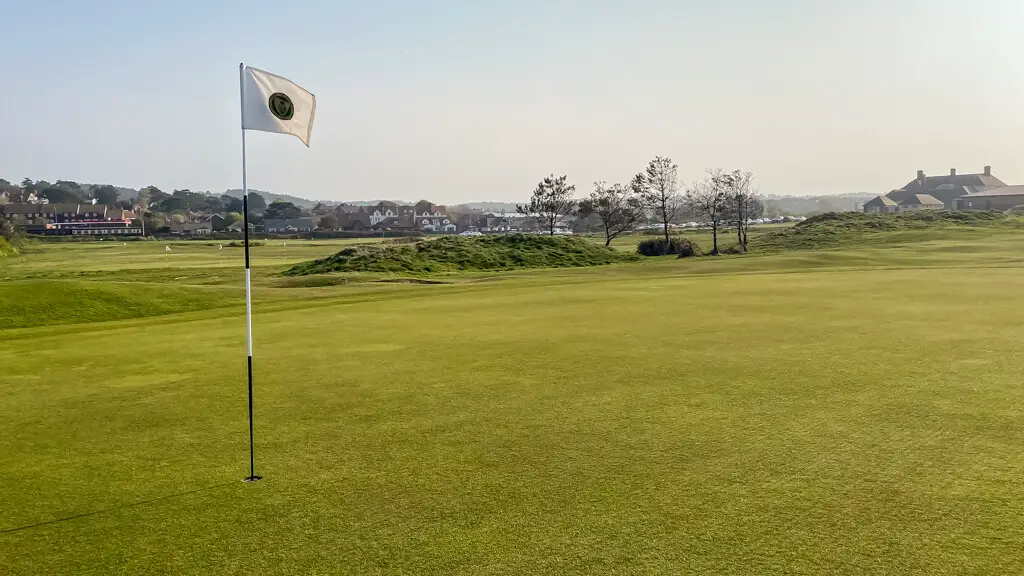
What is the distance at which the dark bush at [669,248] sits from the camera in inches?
2482

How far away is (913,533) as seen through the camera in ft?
17.8

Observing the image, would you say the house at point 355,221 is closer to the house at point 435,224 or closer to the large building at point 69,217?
the house at point 435,224

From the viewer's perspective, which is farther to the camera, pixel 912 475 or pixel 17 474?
pixel 17 474

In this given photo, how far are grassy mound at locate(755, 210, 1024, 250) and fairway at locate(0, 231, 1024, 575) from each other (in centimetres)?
5562

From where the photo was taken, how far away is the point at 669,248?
64.8 metres

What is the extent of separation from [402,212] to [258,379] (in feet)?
627

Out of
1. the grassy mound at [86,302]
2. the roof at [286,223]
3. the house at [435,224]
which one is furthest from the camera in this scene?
the roof at [286,223]

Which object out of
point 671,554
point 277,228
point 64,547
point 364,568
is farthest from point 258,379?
point 277,228

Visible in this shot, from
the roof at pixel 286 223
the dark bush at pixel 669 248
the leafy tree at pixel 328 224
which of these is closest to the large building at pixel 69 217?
the roof at pixel 286 223

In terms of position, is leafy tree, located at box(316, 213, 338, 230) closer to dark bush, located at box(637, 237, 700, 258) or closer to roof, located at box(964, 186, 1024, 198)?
dark bush, located at box(637, 237, 700, 258)

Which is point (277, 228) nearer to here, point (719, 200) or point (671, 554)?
point (719, 200)

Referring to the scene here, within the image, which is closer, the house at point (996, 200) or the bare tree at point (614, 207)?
the bare tree at point (614, 207)

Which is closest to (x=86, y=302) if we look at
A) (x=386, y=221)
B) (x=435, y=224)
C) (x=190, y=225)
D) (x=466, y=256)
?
(x=466, y=256)

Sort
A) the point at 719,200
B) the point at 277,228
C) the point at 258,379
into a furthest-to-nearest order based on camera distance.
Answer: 1. the point at 277,228
2. the point at 719,200
3. the point at 258,379
